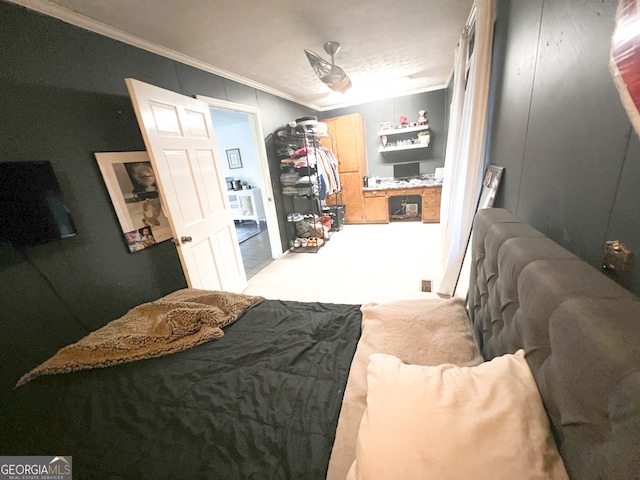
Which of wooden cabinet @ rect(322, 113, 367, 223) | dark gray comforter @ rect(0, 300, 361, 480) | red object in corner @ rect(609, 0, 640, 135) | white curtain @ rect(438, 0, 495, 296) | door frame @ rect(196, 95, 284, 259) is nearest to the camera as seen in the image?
red object in corner @ rect(609, 0, 640, 135)

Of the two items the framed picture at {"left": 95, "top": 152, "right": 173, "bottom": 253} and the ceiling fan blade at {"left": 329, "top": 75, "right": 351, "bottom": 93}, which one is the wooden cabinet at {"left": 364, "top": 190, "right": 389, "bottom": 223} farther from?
the framed picture at {"left": 95, "top": 152, "right": 173, "bottom": 253}

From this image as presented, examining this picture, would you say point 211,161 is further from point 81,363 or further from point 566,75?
point 566,75

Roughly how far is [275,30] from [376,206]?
3.46 metres

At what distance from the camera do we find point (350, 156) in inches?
194

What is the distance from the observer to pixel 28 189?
136 centimetres

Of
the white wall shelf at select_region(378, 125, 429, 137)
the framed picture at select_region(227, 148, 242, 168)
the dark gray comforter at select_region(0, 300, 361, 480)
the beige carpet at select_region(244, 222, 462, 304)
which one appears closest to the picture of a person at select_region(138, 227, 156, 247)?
the dark gray comforter at select_region(0, 300, 361, 480)

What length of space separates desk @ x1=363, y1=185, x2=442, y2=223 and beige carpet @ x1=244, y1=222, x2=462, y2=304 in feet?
1.07

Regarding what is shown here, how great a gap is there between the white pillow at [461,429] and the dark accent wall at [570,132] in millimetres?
387

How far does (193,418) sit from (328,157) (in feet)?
13.5

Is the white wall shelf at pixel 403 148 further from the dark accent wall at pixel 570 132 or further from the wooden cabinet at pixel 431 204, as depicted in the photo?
the dark accent wall at pixel 570 132

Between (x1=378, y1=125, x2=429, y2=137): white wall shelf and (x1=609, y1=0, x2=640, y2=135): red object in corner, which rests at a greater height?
(x1=378, y1=125, x2=429, y2=137): white wall shelf

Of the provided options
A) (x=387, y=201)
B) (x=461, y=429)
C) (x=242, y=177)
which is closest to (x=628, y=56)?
(x=461, y=429)

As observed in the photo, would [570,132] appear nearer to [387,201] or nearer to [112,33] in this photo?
[112,33]

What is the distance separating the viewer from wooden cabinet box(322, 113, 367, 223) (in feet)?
15.8
